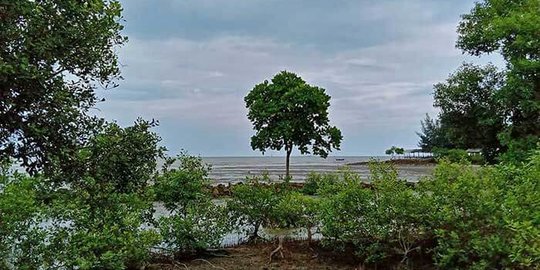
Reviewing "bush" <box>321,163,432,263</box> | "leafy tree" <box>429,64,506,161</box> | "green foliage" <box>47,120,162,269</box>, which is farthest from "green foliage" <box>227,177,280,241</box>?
"leafy tree" <box>429,64,506,161</box>

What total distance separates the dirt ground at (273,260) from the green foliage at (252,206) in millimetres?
524

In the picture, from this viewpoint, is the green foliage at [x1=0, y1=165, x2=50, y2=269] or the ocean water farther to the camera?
the ocean water

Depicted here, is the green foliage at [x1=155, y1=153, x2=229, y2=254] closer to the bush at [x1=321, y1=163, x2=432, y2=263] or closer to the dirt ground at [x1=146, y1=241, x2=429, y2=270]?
the dirt ground at [x1=146, y1=241, x2=429, y2=270]

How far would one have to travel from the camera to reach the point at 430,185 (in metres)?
6.18

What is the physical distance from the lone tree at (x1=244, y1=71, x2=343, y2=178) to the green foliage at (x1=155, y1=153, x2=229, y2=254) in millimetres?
7960

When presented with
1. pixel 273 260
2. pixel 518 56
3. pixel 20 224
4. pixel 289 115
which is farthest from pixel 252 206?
pixel 518 56

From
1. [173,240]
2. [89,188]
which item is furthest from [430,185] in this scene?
[89,188]

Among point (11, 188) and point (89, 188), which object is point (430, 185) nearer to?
point (89, 188)

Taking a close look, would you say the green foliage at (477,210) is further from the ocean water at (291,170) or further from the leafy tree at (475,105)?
the leafy tree at (475,105)

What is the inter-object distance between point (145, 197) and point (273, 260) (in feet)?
7.25

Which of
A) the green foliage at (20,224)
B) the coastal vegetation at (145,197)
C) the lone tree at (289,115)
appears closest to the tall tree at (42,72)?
the coastal vegetation at (145,197)

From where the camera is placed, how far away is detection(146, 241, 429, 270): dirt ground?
22.2ft

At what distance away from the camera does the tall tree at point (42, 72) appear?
114 inches

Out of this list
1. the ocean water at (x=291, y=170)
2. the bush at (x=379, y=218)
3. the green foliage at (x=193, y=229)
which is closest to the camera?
the bush at (x=379, y=218)
